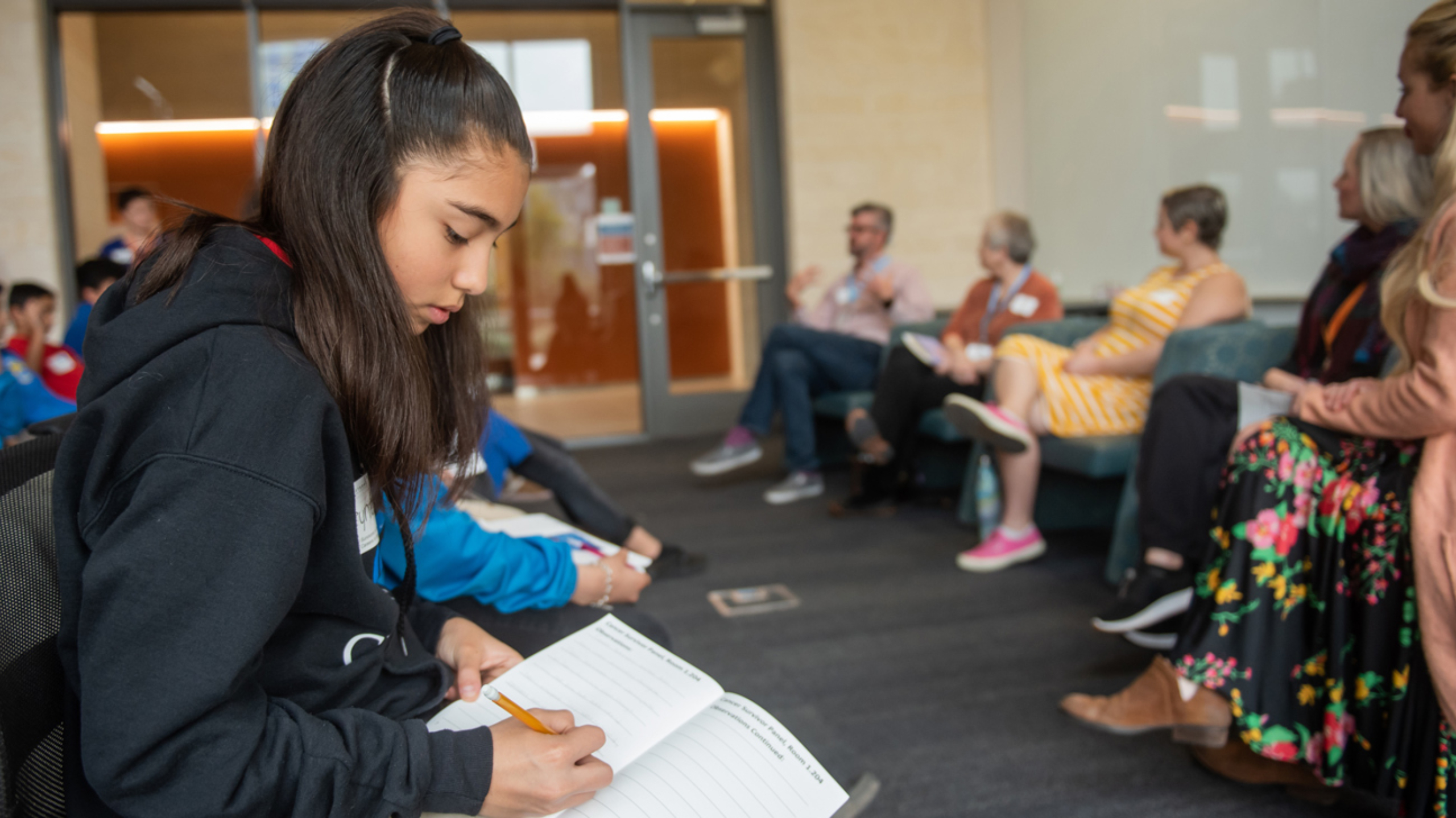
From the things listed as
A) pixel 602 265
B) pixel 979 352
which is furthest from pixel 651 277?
pixel 979 352

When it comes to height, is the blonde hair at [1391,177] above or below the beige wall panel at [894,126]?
below

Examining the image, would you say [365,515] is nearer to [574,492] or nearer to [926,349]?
[574,492]

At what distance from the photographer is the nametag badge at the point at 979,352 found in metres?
3.62

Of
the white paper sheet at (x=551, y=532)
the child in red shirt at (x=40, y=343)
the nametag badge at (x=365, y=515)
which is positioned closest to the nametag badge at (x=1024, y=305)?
the white paper sheet at (x=551, y=532)

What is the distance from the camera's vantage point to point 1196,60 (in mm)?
3996

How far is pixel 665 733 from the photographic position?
0.81m

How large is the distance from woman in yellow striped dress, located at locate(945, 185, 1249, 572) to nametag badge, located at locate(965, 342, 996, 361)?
449 millimetres

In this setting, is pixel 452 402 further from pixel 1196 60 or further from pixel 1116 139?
pixel 1116 139

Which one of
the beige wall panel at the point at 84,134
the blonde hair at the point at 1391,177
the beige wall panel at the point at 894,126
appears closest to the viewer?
the blonde hair at the point at 1391,177

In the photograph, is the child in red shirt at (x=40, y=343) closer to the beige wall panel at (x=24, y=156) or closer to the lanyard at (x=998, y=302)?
the beige wall panel at (x=24, y=156)

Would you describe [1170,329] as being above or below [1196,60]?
below

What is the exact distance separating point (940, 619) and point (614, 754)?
74.4 inches

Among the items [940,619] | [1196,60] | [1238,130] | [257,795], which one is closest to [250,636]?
[257,795]

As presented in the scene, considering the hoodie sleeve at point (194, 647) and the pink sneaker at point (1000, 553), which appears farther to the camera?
the pink sneaker at point (1000, 553)
